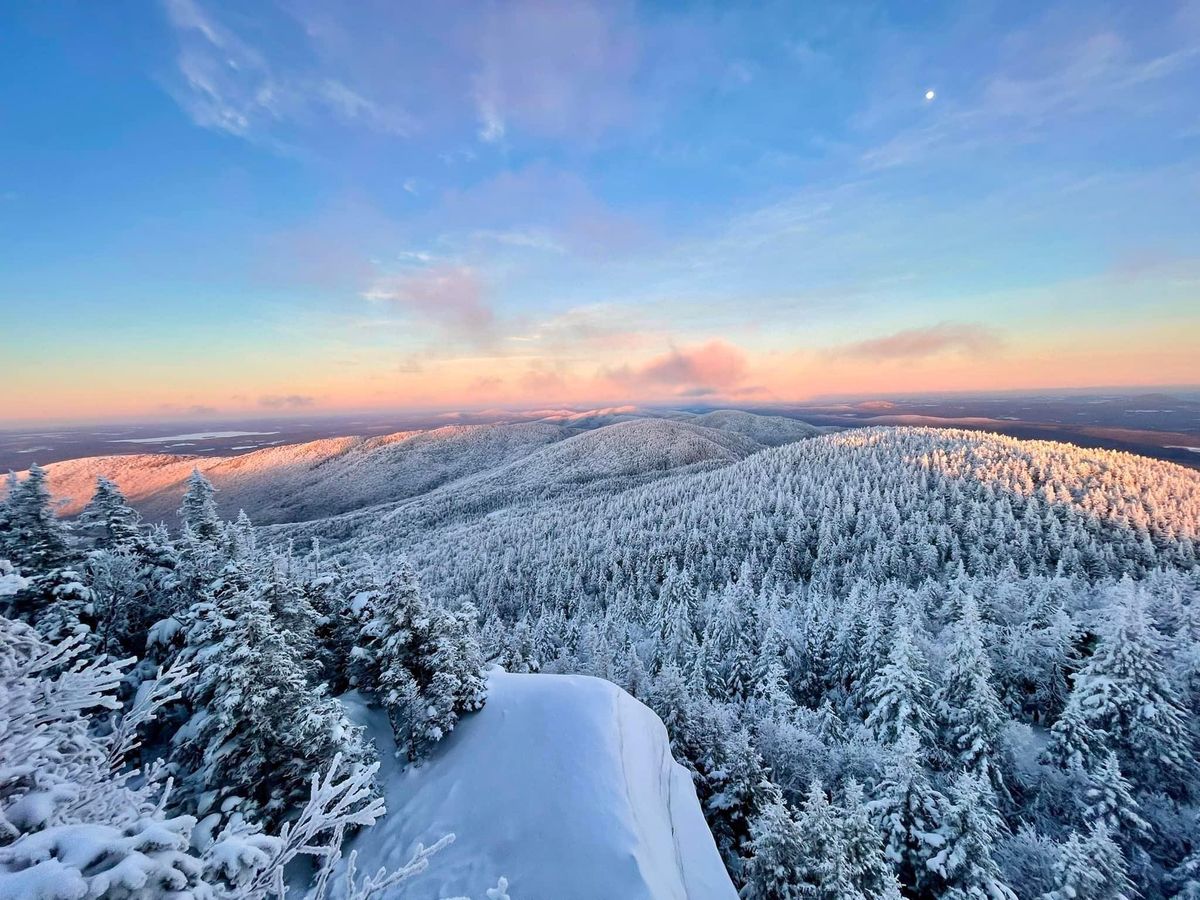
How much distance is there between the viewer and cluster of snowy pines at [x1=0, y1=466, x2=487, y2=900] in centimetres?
360

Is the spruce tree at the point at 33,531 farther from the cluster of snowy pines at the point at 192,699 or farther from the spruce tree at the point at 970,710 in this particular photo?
the spruce tree at the point at 970,710

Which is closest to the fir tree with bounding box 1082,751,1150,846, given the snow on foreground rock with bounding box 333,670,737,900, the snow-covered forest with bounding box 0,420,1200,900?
the snow-covered forest with bounding box 0,420,1200,900

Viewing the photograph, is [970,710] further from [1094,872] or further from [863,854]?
[863,854]

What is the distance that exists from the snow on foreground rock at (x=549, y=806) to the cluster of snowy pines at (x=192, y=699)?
1503 mm

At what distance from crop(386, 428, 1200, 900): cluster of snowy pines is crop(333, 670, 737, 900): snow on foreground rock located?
197 inches

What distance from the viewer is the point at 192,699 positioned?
46.6ft

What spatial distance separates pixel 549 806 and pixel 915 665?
29234mm

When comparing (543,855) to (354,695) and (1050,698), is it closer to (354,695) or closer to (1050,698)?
(354,695)

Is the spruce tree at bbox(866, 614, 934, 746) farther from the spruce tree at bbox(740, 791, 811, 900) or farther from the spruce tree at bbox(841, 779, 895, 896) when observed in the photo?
the spruce tree at bbox(740, 791, 811, 900)

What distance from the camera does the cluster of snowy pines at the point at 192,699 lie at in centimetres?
360

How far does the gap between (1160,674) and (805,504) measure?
75663 millimetres

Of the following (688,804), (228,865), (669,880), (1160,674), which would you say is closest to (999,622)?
(1160,674)

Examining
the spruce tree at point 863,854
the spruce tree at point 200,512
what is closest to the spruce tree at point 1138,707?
the spruce tree at point 863,854

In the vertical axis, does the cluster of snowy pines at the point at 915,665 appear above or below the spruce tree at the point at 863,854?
below
